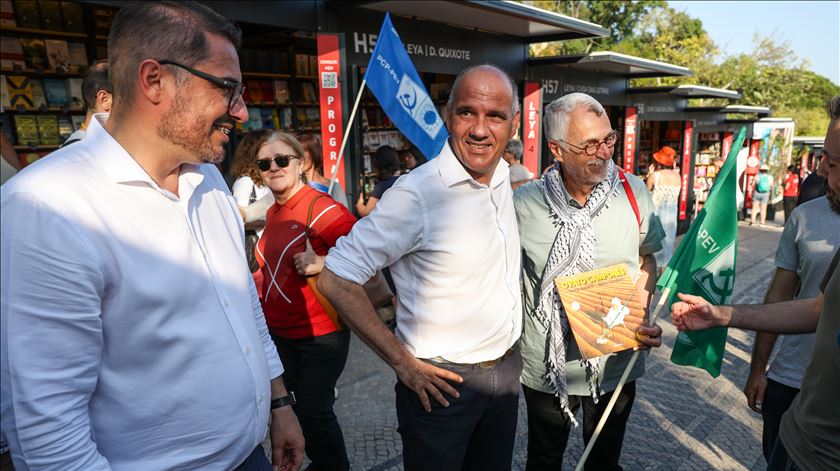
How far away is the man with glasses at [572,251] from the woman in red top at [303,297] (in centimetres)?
103

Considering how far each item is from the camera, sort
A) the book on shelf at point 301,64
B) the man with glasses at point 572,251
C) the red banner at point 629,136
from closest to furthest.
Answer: the man with glasses at point 572,251 < the book on shelf at point 301,64 < the red banner at point 629,136

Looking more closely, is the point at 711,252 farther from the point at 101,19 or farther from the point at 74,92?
the point at 101,19

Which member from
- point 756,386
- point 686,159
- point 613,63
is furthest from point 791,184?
point 756,386

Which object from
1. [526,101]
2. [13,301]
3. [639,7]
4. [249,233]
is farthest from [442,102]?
[639,7]

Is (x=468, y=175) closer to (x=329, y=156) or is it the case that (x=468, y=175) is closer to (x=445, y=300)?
(x=445, y=300)

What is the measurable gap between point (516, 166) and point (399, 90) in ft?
7.28

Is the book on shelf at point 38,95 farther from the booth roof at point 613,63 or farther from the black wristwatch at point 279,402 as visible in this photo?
the booth roof at point 613,63

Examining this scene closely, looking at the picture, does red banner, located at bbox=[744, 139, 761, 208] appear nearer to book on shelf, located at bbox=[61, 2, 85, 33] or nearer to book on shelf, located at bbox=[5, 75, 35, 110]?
book on shelf, located at bbox=[61, 2, 85, 33]

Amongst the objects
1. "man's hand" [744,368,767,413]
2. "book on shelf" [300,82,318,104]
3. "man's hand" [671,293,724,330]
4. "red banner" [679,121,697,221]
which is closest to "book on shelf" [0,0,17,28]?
"book on shelf" [300,82,318,104]

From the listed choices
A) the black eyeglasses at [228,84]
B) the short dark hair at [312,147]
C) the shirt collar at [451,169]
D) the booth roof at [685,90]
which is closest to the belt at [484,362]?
the shirt collar at [451,169]

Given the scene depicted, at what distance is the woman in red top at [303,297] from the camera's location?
2793 mm

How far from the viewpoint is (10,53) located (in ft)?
18.0

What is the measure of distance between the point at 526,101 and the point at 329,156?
4.59m

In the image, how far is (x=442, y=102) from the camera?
31.1 feet
